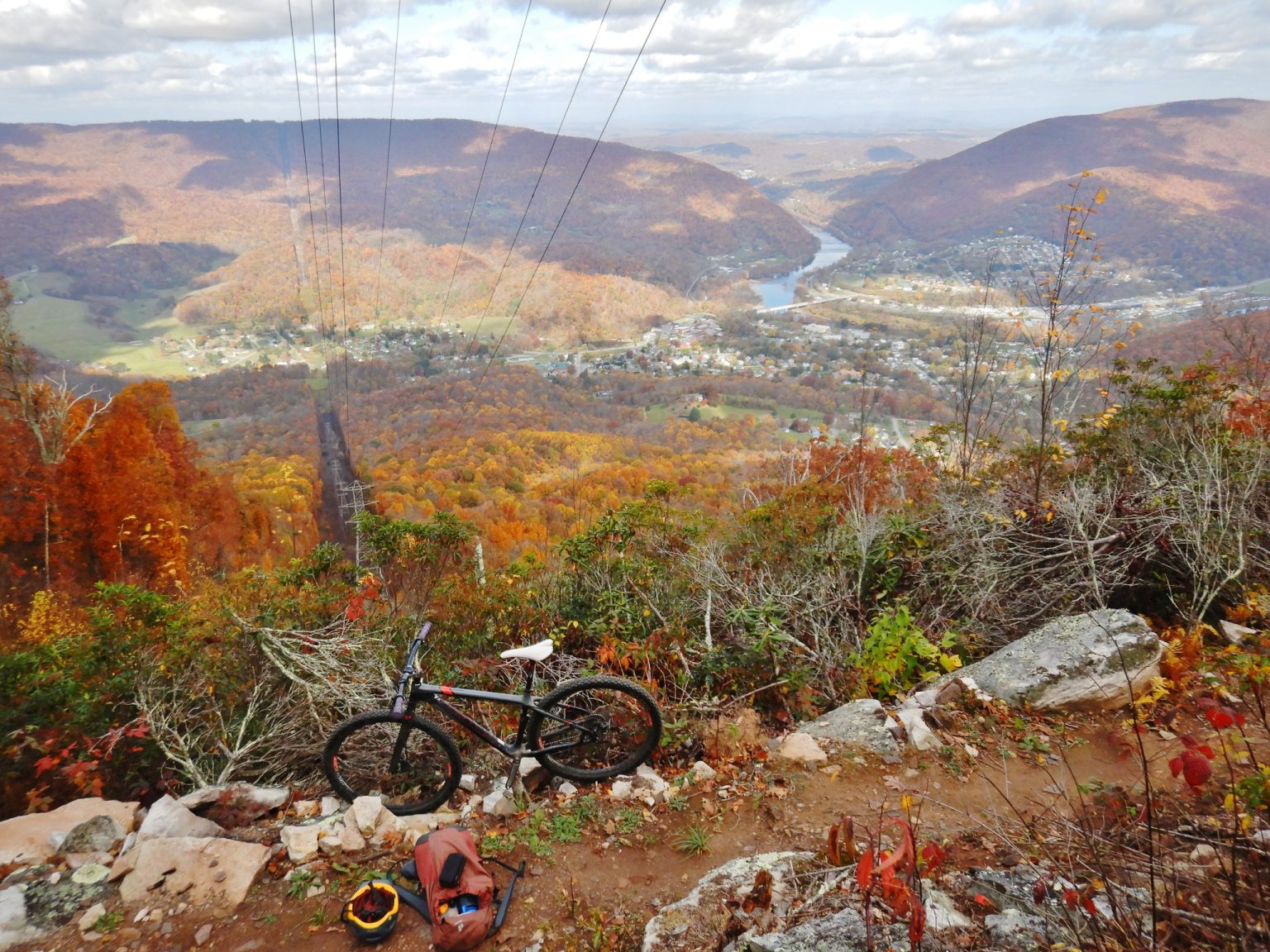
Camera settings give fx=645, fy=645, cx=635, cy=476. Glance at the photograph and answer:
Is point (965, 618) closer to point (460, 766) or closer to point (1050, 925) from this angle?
point (1050, 925)

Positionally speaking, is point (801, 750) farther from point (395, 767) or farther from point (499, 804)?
point (395, 767)

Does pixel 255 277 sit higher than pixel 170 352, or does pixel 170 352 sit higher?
pixel 255 277

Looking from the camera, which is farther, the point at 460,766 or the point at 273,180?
the point at 273,180

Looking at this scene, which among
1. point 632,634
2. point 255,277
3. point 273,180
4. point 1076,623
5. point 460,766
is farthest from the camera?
point 273,180

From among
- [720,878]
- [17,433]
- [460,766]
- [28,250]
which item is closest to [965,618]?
[720,878]

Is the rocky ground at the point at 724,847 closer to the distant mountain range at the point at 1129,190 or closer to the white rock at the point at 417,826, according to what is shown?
the white rock at the point at 417,826

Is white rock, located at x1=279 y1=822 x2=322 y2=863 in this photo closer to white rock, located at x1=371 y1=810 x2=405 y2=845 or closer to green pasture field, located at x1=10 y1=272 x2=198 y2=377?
white rock, located at x1=371 y1=810 x2=405 y2=845

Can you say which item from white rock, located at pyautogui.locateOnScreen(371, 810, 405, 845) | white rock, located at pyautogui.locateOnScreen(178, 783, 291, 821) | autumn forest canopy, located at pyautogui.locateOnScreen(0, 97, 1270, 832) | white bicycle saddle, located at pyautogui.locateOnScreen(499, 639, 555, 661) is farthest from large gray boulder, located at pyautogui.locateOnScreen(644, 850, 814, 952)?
white rock, located at pyautogui.locateOnScreen(178, 783, 291, 821)

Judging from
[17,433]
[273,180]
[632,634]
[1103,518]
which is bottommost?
[17,433]
